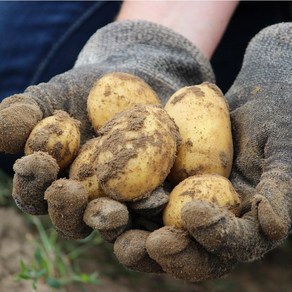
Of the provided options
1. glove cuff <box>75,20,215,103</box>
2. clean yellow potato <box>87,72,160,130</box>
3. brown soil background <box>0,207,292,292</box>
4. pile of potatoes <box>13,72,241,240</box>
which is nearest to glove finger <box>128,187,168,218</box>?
pile of potatoes <box>13,72,241,240</box>

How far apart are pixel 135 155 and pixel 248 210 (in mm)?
201

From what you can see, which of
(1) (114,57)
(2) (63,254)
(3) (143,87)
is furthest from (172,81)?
(2) (63,254)

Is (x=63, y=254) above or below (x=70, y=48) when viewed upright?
below

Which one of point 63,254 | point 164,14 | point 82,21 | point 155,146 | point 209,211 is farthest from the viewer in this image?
point 63,254

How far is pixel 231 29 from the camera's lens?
1996 millimetres

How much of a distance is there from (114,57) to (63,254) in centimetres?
86

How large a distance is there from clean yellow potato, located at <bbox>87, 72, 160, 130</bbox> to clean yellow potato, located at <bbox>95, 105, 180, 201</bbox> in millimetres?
105

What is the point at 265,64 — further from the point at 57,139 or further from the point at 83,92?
the point at 57,139

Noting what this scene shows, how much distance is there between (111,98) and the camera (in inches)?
49.3

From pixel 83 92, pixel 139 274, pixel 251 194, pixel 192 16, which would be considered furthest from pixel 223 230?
pixel 139 274

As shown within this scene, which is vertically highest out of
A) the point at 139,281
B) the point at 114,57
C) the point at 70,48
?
the point at 114,57

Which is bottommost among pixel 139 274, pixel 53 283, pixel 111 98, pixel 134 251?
pixel 139 274

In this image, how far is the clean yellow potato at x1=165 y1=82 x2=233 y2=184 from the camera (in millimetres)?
1188

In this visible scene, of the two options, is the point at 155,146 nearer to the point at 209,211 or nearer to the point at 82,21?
the point at 209,211
